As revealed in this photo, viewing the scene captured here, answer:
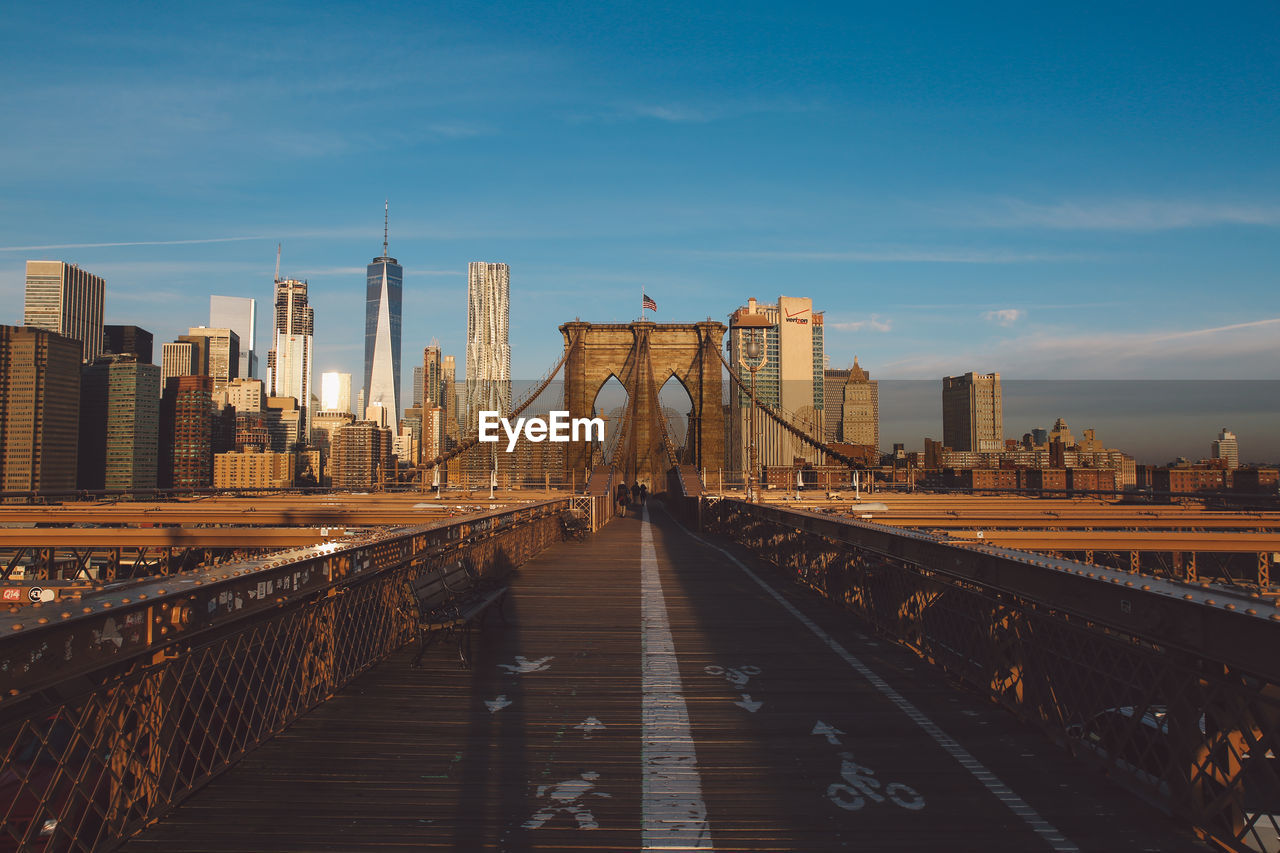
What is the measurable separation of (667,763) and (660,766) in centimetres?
7

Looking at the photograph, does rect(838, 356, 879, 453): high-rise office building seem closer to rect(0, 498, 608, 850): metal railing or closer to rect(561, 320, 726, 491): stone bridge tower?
rect(561, 320, 726, 491): stone bridge tower

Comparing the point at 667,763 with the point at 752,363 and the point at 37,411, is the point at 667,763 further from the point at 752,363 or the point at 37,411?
the point at 37,411

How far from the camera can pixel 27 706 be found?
3.30 m

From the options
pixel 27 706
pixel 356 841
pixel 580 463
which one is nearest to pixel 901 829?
pixel 356 841

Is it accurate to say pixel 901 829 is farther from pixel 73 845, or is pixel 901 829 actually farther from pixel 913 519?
pixel 913 519

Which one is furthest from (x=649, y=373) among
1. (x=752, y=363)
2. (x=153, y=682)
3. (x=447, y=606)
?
(x=153, y=682)

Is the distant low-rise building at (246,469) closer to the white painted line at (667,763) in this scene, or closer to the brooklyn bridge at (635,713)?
the brooklyn bridge at (635,713)

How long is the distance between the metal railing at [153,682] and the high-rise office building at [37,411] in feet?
480

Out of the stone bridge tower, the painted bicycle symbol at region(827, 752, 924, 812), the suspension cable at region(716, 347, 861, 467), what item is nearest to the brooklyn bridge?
the painted bicycle symbol at region(827, 752, 924, 812)

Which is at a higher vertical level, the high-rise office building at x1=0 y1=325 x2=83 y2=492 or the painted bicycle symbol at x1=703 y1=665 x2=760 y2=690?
the high-rise office building at x1=0 y1=325 x2=83 y2=492

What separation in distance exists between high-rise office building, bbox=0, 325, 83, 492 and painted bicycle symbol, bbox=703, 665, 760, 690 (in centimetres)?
14714

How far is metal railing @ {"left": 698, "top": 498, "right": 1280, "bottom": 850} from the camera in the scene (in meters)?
3.44

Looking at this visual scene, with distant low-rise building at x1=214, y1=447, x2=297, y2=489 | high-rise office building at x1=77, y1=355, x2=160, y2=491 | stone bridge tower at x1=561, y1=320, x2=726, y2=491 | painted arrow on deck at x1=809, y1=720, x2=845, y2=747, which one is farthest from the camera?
distant low-rise building at x1=214, y1=447, x2=297, y2=489

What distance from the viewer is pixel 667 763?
4.65 m
